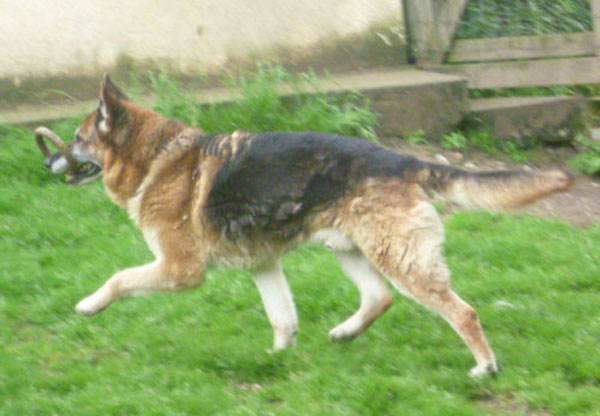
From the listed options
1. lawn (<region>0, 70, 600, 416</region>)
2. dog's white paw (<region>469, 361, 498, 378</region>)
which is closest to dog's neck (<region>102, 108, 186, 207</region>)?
lawn (<region>0, 70, 600, 416</region>)

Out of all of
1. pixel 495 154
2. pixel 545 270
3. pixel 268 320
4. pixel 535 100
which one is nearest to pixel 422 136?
pixel 495 154

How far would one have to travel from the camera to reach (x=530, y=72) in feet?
29.0

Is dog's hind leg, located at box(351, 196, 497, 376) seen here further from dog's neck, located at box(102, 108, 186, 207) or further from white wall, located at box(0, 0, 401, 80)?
white wall, located at box(0, 0, 401, 80)

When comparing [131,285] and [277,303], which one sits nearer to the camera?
[131,285]

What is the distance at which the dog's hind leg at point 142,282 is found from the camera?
5.06 metres

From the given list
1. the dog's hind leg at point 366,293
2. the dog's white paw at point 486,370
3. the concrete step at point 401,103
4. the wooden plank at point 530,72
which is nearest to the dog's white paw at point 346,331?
the dog's hind leg at point 366,293

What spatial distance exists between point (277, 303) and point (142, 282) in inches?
30.4

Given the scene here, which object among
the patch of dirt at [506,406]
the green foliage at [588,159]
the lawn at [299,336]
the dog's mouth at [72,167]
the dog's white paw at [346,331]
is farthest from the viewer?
the green foliage at [588,159]

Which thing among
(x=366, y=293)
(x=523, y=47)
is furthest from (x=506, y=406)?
(x=523, y=47)

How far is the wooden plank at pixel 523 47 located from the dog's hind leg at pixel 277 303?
445 centimetres

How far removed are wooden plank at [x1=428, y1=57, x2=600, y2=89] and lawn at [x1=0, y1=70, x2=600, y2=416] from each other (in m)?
2.27

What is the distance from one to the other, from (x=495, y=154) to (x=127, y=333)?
4.29 metres

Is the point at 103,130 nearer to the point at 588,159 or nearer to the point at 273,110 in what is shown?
the point at 273,110

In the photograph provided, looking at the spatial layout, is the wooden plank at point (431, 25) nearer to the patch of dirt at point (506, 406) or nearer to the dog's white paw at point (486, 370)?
the dog's white paw at point (486, 370)
